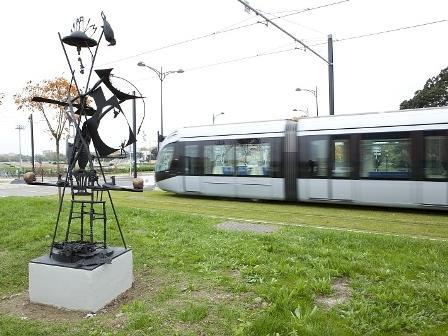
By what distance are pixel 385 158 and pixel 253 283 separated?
8291 millimetres

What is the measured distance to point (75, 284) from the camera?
4785mm

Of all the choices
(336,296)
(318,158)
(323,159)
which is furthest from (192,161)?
(336,296)

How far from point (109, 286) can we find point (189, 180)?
11590 millimetres

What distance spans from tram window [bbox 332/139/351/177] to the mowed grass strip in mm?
1173

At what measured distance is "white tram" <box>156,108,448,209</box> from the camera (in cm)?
1169

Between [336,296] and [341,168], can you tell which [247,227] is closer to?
[336,296]

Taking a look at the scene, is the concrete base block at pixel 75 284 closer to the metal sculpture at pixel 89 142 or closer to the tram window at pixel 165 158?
the metal sculpture at pixel 89 142

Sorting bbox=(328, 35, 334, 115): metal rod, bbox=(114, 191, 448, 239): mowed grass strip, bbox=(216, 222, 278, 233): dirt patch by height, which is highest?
bbox=(328, 35, 334, 115): metal rod

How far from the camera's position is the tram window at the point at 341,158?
12.9m

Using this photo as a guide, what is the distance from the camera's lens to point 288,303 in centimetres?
452

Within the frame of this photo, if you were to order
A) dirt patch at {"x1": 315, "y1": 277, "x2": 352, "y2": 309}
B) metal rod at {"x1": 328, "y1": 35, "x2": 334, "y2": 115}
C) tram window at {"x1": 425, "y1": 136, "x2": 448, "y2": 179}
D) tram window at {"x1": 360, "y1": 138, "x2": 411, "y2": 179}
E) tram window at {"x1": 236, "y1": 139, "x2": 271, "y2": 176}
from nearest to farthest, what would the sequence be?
1. dirt patch at {"x1": 315, "y1": 277, "x2": 352, "y2": 309}
2. tram window at {"x1": 425, "y1": 136, "x2": 448, "y2": 179}
3. tram window at {"x1": 360, "y1": 138, "x2": 411, "y2": 179}
4. tram window at {"x1": 236, "y1": 139, "x2": 271, "y2": 176}
5. metal rod at {"x1": 328, "y1": 35, "x2": 334, "y2": 115}

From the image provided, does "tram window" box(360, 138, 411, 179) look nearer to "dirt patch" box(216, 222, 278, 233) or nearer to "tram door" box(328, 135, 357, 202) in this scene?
"tram door" box(328, 135, 357, 202)

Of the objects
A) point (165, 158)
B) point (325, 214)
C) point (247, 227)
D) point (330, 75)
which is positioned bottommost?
point (325, 214)

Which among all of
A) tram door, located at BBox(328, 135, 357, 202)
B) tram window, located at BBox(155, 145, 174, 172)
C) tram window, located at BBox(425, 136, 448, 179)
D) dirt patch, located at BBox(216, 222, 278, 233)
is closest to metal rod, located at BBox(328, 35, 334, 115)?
tram door, located at BBox(328, 135, 357, 202)
